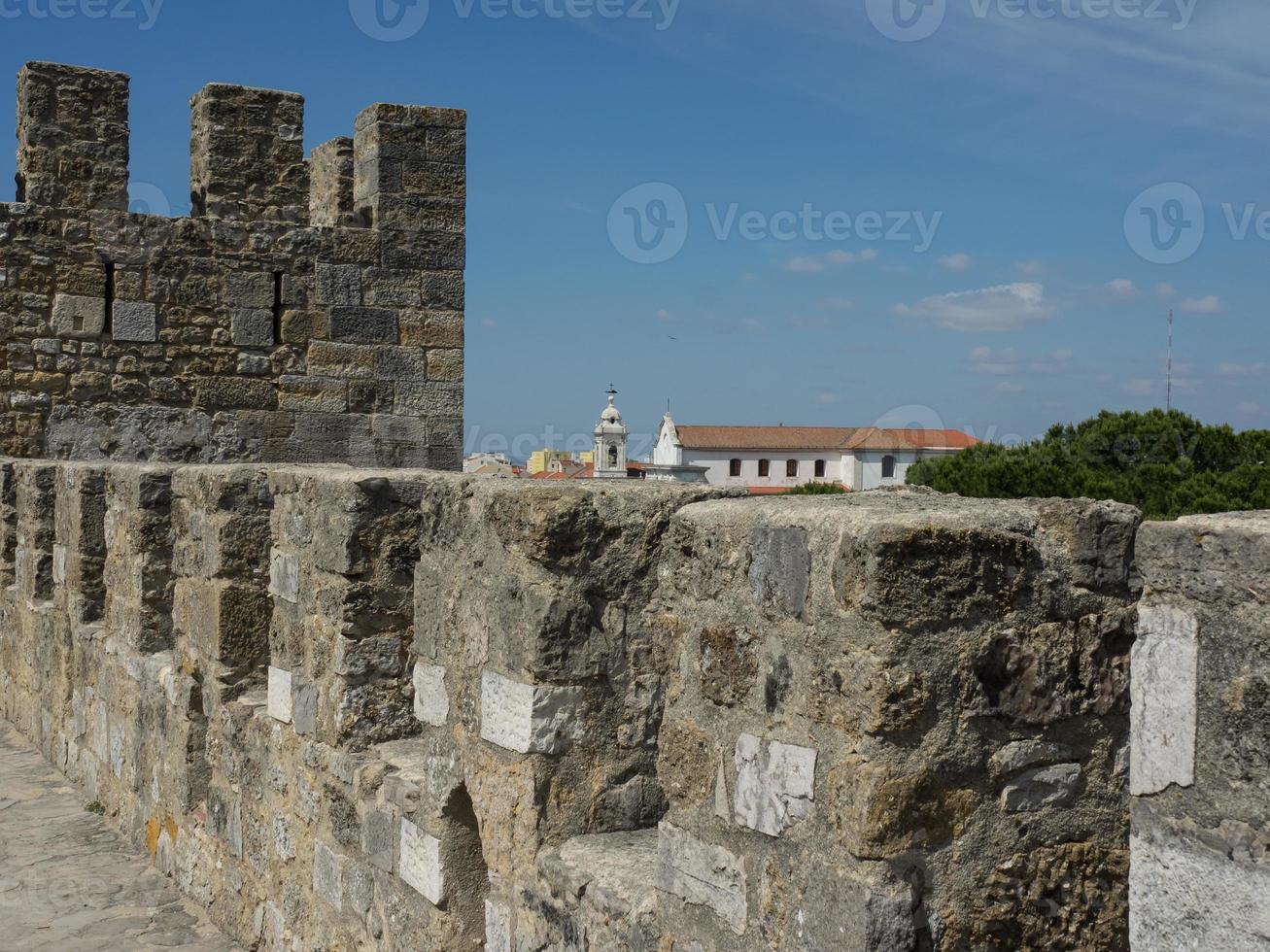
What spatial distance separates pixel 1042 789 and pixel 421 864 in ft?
4.81

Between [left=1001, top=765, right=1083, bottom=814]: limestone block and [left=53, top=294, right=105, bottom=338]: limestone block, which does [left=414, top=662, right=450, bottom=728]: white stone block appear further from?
[left=53, top=294, right=105, bottom=338]: limestone block

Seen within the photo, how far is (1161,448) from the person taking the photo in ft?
72.7

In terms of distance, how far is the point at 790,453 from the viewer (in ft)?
210

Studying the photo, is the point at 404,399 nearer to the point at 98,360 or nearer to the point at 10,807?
the point at 98,360

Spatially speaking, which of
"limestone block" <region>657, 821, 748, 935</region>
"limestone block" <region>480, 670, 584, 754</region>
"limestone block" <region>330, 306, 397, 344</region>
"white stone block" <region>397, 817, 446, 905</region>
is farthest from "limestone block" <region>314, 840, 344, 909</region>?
"limestone block" <region>330, 306, 397, 344</region>

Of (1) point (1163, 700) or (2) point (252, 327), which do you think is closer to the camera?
(1) point (1163, 700)

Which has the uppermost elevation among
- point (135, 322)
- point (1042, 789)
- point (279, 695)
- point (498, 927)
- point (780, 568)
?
point (135, 322)

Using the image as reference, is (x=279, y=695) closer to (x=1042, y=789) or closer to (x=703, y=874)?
(x=703, y=874)

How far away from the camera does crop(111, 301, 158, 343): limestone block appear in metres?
7.24

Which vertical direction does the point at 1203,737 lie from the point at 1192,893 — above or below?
above

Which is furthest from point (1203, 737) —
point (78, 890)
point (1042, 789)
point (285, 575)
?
point (78, 890)

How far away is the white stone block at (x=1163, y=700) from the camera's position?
1.52 meters

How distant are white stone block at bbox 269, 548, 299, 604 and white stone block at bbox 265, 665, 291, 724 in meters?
0.20

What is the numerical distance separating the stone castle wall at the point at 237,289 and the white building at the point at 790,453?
54.2 m
